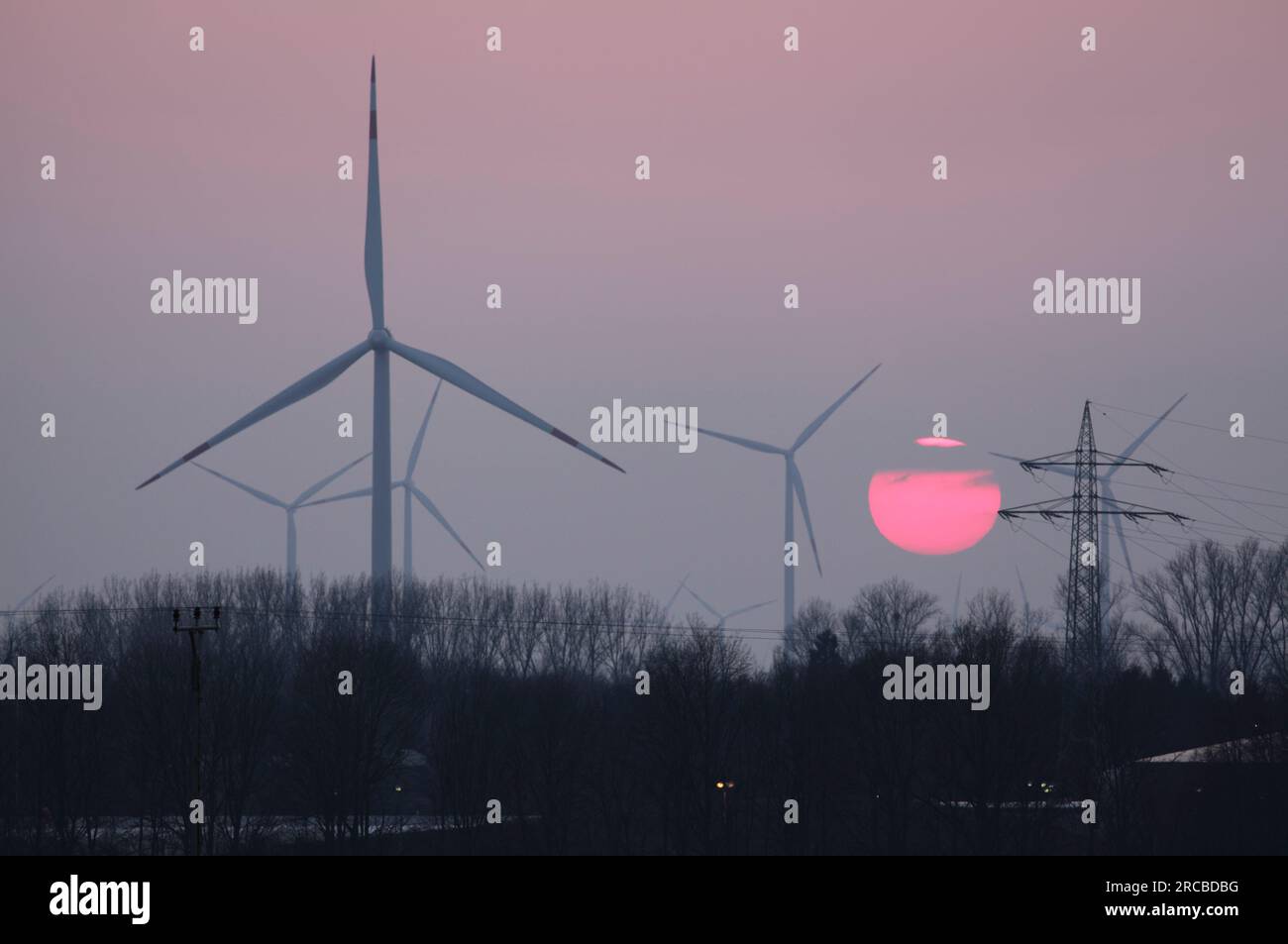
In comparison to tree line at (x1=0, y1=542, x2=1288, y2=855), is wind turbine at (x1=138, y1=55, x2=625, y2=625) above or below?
above

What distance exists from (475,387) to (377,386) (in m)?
10.7

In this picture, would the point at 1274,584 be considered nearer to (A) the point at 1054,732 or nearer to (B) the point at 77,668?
(A) the point at 1054,732

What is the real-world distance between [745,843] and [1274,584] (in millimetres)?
66634

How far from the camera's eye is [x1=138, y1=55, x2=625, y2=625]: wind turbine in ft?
307

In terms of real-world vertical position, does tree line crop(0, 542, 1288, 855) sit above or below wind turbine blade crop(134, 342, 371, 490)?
below

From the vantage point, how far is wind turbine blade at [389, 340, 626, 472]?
91.1m

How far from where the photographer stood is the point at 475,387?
93438 millimetres

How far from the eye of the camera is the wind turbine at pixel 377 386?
9350 centimetres

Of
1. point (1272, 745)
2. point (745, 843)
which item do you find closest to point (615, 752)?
point (745, 843)

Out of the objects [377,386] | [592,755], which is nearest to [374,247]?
[377,386]

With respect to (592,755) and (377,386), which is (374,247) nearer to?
(377,386)

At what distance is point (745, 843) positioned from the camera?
283ft
